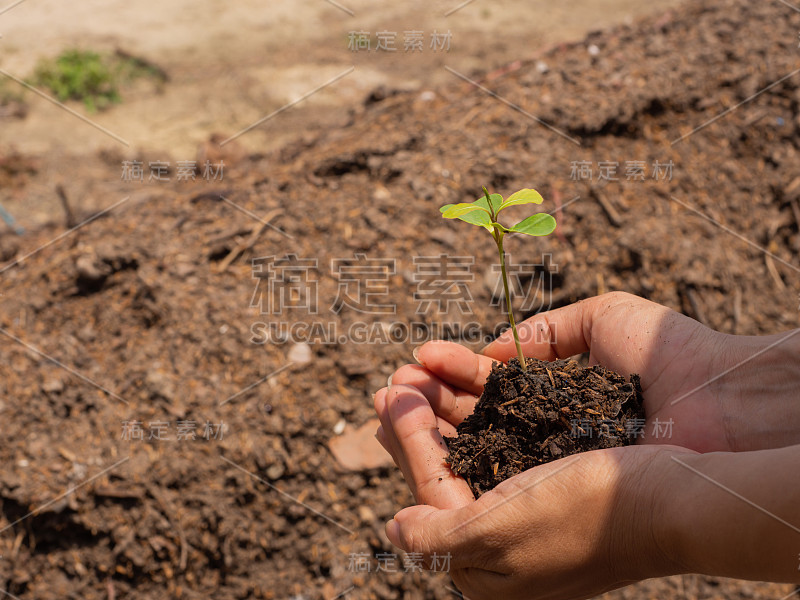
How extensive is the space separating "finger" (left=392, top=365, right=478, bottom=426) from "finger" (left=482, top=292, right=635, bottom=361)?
19 centimetres

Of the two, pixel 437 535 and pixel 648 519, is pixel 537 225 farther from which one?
pixel 437 535

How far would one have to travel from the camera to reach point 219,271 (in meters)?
3.08

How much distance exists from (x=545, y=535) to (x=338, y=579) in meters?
1.38

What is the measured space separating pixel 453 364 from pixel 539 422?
36 cm

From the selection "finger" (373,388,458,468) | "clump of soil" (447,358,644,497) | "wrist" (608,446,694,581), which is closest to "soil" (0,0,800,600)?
"finger" (373,388,458,468)

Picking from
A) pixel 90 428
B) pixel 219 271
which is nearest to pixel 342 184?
pixel 219 271

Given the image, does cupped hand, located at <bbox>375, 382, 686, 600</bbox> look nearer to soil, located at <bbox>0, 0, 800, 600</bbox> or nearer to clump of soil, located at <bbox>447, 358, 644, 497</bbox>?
clump of soil, located at <bbox>447, 358, 644, 497</bbox>

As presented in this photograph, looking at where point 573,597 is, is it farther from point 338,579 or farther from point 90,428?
point 90,428

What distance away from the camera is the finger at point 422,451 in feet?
5.56

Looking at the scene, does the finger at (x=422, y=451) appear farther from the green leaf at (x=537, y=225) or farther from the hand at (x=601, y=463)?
the green leaf at (x=537, y=225)

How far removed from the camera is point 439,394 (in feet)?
6.47

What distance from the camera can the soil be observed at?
254 centimetres

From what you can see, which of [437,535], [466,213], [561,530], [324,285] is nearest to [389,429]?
[437,535]

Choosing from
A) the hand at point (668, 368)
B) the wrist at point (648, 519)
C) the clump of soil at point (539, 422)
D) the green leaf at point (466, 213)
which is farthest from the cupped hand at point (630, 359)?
the green leaf at point (466, 213)
